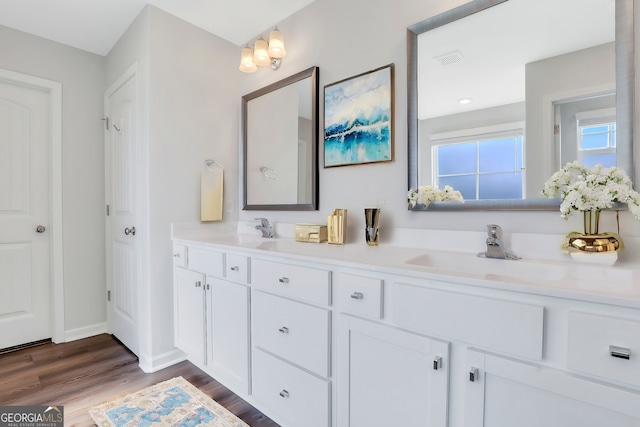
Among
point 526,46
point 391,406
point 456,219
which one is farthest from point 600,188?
point 391,406

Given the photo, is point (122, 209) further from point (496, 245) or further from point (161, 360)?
point (496, 245)

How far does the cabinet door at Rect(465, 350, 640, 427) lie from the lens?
75cm

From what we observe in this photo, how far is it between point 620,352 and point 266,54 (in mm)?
2255

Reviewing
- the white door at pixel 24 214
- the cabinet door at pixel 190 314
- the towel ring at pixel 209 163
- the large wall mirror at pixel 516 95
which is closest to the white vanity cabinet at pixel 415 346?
the cabinet door at pixel 190 314

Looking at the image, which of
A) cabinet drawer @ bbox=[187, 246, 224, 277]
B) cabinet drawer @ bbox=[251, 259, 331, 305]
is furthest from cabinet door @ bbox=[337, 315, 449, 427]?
cabinet drawer @ bbox=[187, 246, 224, 277]

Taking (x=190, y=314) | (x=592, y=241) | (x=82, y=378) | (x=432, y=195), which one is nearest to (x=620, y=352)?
(x=592, y=241)

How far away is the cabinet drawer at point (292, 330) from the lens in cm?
131

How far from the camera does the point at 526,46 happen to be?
129cm

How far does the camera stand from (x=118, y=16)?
7.18ft

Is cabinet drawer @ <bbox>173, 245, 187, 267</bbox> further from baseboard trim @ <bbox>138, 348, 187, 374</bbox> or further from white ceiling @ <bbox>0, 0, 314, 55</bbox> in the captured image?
white ceiling @ <bbox>0, 0, 314, 55</bbox>

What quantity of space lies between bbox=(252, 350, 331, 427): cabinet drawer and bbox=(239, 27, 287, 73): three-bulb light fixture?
1837 millimetres

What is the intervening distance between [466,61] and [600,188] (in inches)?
30.5

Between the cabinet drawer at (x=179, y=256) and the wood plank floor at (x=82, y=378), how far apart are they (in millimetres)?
714

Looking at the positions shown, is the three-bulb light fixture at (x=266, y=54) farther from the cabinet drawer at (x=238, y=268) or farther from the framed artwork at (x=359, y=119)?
the cabinet drawer at (x=238, y=268)
